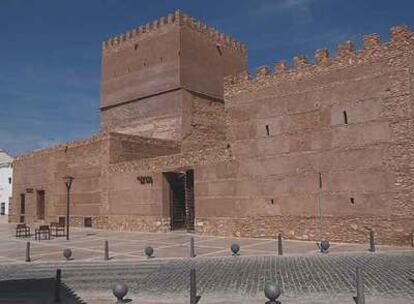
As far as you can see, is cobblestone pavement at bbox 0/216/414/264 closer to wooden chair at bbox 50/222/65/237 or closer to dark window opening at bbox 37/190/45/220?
wooden chair at bbox 50/222/65/237

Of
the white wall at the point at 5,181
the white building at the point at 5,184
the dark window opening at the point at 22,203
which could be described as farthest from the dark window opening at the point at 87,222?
the white wall at the point at 5,181

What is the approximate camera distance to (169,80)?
2925 centimetres

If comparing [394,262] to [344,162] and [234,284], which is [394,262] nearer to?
[234,284]

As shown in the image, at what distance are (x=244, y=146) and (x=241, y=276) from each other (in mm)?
10274

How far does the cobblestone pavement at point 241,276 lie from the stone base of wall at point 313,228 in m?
2.11

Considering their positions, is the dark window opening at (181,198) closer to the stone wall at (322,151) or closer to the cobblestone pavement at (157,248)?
the stone wall at (322,151)

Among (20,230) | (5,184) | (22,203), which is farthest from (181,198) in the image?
(5,184)

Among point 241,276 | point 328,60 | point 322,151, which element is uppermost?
point 328,60

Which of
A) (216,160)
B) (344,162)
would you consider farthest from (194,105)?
(344,162)

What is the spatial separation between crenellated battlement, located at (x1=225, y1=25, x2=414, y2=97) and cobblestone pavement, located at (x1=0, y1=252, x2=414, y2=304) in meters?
7.43

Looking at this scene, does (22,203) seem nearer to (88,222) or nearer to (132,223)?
(88,222)

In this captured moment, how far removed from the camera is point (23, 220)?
36.0 m

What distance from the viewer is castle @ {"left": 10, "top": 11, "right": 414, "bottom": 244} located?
1588cm

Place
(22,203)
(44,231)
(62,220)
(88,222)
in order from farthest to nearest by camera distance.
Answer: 1. (22,203)
2. (62,220)
3. (88,222)
4. (44,231)
